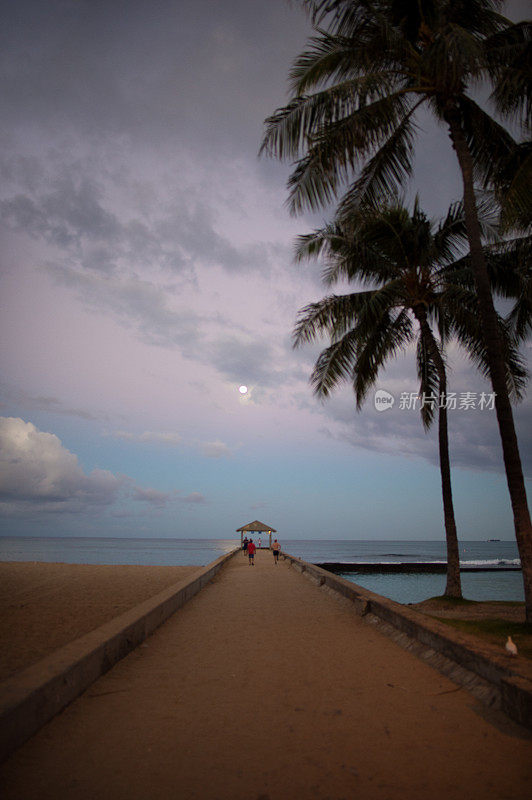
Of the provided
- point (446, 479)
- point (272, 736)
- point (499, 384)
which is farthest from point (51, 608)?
point (446, 479)

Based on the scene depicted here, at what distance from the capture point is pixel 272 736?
3.04 meters

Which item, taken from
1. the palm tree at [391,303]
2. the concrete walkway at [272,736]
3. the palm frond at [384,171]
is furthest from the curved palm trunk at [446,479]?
the concrete walkway at [272,736]

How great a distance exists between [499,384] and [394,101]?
579 cm

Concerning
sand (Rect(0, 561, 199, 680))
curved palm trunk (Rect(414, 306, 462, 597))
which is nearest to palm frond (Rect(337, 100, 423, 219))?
curved palm trunk (Rect(414, 306, 462, 597))

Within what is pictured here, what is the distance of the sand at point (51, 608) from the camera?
5.13 metres

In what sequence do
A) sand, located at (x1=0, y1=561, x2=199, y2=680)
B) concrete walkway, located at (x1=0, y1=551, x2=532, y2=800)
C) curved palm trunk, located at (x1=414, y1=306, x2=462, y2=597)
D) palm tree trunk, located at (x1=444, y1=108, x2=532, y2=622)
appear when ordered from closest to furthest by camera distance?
concrete walkway, located at (x1=0, y1=551, x2=532, y2=800) → sand, located at (x1=0, y1=561, x2=199, y2=680) → palm tree trunk, located at (x1=444, y1=108, x2=532, y2=622) → curved palm trunk, located at (x1=414, y1=306, x2=462, y2=597)

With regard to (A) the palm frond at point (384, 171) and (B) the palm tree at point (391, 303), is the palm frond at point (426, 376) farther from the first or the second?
(A) the palm frond at point (384, 171)

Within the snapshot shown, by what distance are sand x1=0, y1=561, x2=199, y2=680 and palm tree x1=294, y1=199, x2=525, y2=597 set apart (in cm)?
779

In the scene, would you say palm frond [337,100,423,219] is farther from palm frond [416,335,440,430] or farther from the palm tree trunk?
palm frond [416,335,440,430]

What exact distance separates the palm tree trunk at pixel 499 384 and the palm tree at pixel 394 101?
0.02m

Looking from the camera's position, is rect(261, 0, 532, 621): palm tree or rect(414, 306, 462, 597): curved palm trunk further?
rect(414, 306, 462, 597): curved palm trunk

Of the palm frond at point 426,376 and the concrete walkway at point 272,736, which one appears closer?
the concrete walkway at point 272,736

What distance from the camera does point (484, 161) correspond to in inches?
361

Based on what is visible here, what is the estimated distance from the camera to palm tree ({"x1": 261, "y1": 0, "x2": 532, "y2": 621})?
8000 mm
